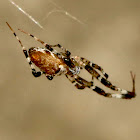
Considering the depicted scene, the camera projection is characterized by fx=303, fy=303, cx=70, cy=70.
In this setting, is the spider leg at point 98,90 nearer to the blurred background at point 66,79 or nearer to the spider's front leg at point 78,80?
the spider's front leg at point 78,80

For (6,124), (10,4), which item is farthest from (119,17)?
Result: (6,124)

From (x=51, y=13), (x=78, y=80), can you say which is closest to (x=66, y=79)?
(x=51, y=13)

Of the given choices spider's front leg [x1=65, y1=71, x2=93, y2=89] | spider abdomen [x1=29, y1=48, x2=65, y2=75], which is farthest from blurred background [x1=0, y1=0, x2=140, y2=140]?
spider abdomen [x1=29, y1=48, x2=65, y2=75]

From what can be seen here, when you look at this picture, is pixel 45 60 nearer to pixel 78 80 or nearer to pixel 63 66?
pixel 63 66

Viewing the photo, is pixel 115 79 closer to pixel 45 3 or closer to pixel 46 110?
pixel 46 110

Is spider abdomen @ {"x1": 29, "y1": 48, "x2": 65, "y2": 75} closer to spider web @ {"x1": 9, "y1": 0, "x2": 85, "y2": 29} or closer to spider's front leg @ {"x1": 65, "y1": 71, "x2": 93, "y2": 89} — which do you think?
spider's front leg @ {"x1": 65, "y1": 71, "x2": 93, "y2": 89}

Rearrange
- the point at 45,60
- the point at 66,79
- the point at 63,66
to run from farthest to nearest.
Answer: the point at 66,79 → the point at 63,66 → the point at 45,60
